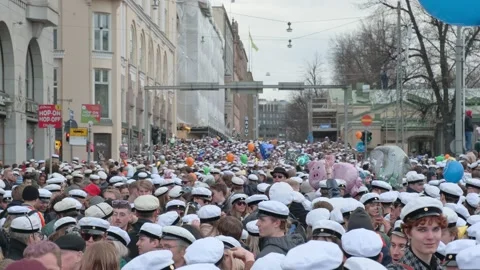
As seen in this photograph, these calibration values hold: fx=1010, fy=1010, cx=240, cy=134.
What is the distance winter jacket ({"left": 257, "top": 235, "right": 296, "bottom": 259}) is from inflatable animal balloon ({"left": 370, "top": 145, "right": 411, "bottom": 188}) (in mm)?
9970

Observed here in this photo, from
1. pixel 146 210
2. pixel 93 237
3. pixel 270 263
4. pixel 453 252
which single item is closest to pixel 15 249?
pixel 93 237

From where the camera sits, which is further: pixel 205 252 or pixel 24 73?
pixel 24 73

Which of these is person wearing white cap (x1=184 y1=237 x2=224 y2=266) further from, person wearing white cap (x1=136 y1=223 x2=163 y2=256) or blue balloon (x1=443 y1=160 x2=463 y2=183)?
blue balloon (x1=443 y1=160 x2=463 y2=183)

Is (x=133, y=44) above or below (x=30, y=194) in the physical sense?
above

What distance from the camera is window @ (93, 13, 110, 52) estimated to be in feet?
191

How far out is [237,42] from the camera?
173875 millimetres

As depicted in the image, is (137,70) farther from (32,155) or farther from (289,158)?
(289,158)

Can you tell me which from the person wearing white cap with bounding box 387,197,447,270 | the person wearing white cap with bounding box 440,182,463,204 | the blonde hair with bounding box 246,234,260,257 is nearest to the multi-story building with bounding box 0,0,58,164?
the person wearing white cap with bounding box 440,182,463,204

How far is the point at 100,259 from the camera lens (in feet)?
22.1

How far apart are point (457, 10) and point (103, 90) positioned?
50.2 metres

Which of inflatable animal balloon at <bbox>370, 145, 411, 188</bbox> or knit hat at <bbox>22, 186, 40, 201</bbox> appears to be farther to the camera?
inflatable animal balloon at <bbox>370, 145, 411, 188</bbox>

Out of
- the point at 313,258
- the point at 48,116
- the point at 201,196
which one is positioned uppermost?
the point at 48,116

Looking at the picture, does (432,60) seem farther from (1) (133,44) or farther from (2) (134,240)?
(2) (134,240)

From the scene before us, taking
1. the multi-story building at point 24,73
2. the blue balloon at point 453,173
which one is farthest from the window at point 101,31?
the blue balloon at point 453,173
